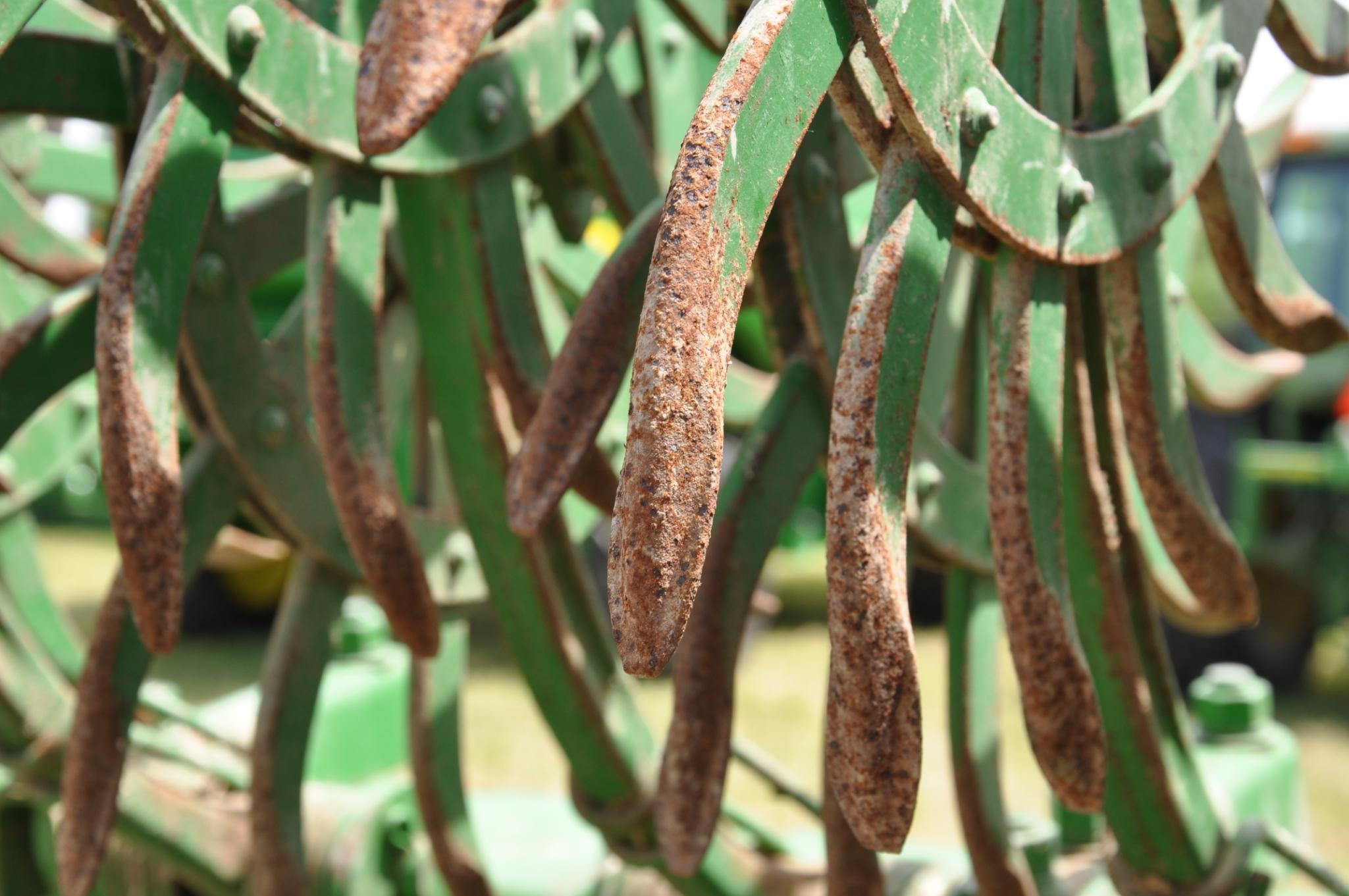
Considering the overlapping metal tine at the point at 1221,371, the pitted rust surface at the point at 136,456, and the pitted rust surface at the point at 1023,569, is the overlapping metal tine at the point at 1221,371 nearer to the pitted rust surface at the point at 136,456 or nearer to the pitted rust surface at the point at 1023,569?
the pitted rust surface at the point at 1023,569

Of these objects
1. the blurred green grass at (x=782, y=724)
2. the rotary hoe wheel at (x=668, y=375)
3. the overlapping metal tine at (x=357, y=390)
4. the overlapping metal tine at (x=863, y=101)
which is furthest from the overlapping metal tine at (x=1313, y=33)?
the blurred green grass at (x=782, y=724)

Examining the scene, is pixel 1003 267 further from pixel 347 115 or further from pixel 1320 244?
pixel 1320 244

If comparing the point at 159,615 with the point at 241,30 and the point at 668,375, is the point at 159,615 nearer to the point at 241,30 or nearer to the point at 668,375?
the point at 241,30

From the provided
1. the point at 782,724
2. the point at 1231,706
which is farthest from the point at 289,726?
the point at 782,724

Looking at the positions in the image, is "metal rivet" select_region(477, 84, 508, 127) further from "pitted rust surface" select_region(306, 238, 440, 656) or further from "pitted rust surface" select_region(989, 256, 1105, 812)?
"pitted rust surface" select_region(989, 256, 1105, 812)

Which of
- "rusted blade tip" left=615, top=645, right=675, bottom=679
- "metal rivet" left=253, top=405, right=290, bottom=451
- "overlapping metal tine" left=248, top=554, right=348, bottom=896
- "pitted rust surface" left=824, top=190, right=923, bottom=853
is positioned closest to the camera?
"rusted blade tip" left=615, top=645, right=675, bottom=679

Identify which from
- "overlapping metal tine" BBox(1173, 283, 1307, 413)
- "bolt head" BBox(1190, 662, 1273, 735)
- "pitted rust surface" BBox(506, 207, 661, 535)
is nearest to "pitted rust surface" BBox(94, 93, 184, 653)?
"pitted rust surface" BBox(506, 207, 661, 535)
